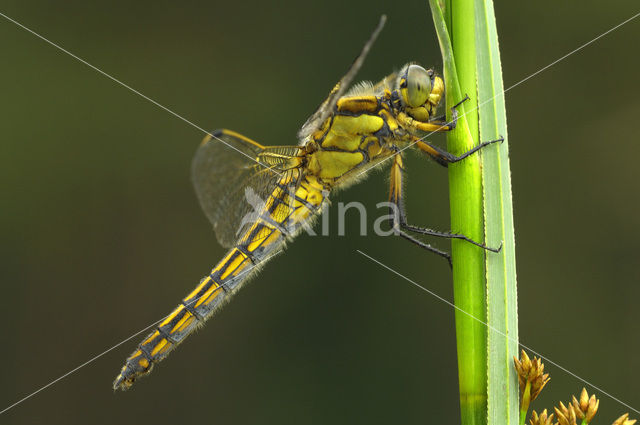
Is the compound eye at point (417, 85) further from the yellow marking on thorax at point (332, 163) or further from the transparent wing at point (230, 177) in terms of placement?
the transparent wing at point (230, 177)

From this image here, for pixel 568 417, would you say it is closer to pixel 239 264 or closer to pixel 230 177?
pixel 239 264

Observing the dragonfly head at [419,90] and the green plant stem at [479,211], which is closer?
the green plant stem at [479,211]

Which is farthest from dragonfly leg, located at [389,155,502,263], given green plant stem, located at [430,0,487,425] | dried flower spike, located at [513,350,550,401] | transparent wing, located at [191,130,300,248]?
dried flower spike, located at [513,350,550,401]

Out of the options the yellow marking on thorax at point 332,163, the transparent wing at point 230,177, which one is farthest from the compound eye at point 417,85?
the transparent wing at point 230,177

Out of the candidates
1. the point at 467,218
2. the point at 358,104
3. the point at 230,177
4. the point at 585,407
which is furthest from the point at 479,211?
the point at 230,177

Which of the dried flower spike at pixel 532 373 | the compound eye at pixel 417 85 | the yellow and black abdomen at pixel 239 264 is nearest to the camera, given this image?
the dried flower spike at pixel 532 373

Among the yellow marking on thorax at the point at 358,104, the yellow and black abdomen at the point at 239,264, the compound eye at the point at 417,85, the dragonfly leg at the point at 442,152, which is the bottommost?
the yellow and black abdomen at the point at 239,264

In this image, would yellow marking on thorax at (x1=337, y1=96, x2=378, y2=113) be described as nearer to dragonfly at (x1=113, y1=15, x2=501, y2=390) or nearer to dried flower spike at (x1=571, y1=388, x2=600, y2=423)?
dragonfly at (x1=113, y1=15, x2=501, y2=390)

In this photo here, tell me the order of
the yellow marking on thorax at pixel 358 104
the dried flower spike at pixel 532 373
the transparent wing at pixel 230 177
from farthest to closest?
the transparent wing at pixel 230 177 < the yellow marking on thorax at pixel 358 104 < the dried flower spike at pixel 532 373
